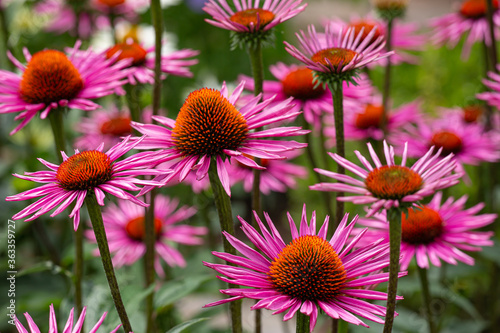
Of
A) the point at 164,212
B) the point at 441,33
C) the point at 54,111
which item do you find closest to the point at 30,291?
the point at 164,212

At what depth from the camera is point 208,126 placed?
76 cm

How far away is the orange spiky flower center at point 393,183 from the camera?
600 mm

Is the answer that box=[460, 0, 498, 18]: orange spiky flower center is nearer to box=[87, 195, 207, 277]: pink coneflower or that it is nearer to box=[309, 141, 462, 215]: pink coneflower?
box=[87, 195, 207, 277]: pink coneflower

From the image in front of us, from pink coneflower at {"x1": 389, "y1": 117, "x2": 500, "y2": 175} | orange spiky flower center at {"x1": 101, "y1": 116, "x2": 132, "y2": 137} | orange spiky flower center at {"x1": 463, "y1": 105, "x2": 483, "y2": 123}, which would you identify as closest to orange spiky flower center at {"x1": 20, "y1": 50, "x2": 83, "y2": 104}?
orange spiky flower center at {"x1": 101, "y1": 116, "x2": 132, "y2": 137}

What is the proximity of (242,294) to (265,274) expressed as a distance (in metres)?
0.10

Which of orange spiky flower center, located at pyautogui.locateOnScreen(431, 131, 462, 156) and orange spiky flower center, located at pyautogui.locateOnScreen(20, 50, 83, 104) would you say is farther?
orange spiky flower center, located at pyautogui.locateOnScreen(431, 131, 462, 156)

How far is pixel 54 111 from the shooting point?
1.00m

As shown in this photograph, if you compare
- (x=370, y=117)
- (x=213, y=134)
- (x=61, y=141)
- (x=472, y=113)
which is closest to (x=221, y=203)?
(x=213, y=134)

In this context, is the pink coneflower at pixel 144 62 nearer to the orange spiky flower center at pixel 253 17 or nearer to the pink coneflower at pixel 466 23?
the orange spiky flower center at pixel 253 17

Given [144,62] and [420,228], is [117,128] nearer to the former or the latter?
[144,62]

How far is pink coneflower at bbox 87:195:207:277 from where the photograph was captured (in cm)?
139

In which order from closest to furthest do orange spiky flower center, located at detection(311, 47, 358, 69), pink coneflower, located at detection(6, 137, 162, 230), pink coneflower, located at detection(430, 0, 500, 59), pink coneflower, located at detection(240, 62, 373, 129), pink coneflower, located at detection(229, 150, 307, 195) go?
pink coneflower, located at detection(6, 137, 162, 230) < orange spiky flower center, located at detection(311, 47, 358, 69) < pink coneflower, located at detection(240, 62, 373, 129) < pink coneflower, located at detection(229, 150, 307, 195) < pink coneflower, located at detection(430, 0, 500, 59)

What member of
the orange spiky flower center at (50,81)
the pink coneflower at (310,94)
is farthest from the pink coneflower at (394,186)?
the orange spiky flower center at (50,81)

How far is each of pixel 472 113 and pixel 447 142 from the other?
270 millimetres
